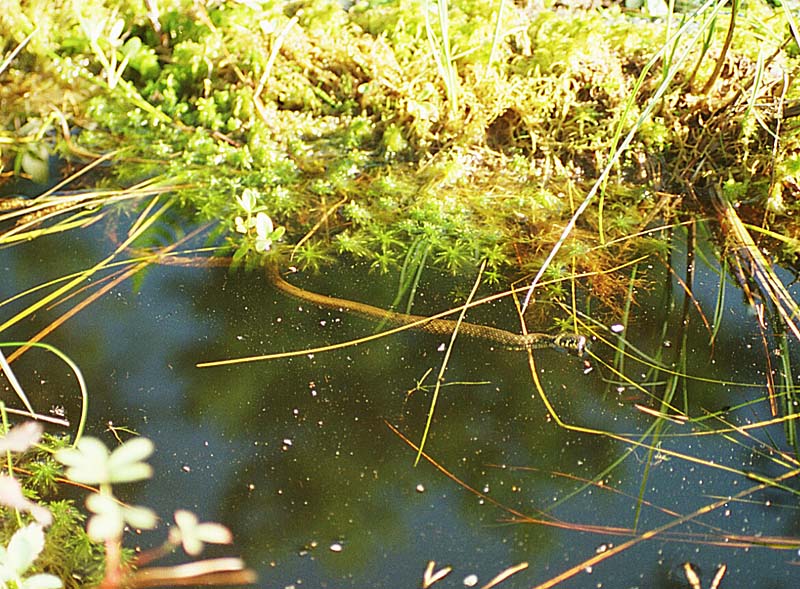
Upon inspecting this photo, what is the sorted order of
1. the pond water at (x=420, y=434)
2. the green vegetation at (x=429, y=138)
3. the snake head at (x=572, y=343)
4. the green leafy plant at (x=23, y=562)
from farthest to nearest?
the green vegetation at (x=429, y=138)
the snake head at (x=572, y=343)
the pond water at (x=420, y=434)
the green leafy plant at (x=23, y=562)

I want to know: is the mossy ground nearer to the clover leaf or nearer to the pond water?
the pond water

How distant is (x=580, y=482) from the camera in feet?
3.68

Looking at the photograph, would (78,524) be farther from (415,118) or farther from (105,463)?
(415,118)

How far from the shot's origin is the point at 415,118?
6.21 ft

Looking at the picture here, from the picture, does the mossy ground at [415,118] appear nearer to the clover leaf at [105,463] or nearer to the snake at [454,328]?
the snake at [454,328]

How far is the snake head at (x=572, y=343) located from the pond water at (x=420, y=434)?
20 millimetres

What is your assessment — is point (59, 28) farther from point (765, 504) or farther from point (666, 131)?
point (765, 504)

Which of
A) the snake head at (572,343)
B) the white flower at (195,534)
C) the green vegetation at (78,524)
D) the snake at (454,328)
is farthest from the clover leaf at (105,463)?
the snake head at (572,343)

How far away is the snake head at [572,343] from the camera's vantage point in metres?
1.35

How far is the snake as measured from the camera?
53.6 inches

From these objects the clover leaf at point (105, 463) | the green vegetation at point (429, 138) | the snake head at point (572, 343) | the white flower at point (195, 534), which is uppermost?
the green vegetation at point (429, 138)

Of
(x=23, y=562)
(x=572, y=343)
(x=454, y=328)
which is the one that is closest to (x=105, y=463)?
(x=23, y=562)

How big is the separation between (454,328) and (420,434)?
0.86 ft

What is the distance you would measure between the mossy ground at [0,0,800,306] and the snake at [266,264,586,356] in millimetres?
143
